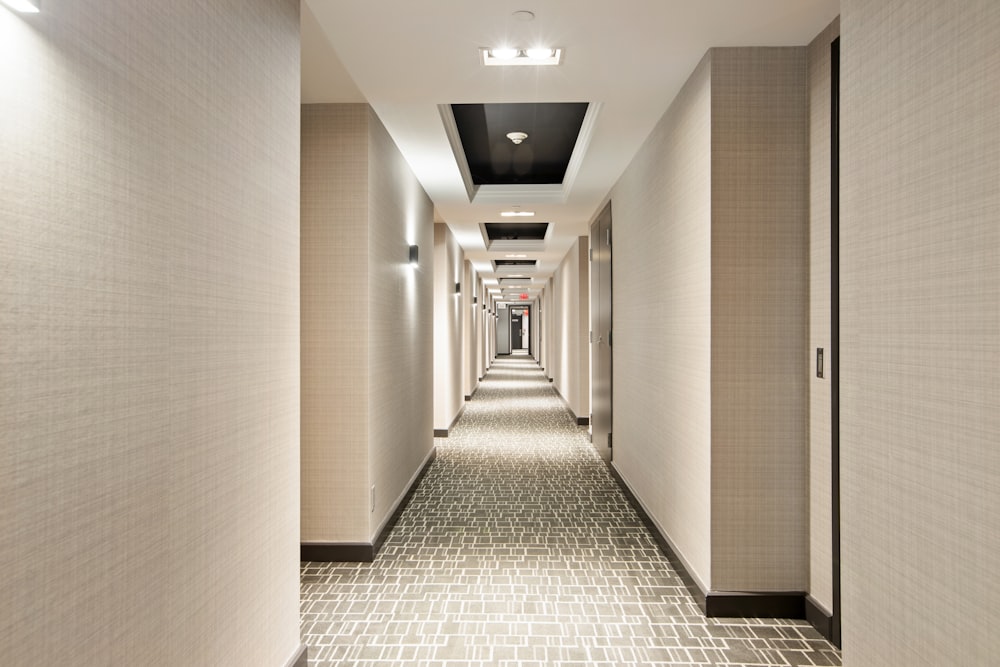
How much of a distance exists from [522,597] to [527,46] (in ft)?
9.08

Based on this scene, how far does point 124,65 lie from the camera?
1353 millimetres

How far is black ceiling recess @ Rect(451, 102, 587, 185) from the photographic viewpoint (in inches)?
182

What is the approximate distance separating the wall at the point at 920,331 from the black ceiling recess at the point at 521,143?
2.93 m

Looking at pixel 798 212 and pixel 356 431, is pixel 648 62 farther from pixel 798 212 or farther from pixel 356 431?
pixel 356 431

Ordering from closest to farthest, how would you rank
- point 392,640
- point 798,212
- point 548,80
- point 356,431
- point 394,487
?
1. point 392,640
2. point 798,212
3. point 548,80
4. point 356,431
5. point 394,487

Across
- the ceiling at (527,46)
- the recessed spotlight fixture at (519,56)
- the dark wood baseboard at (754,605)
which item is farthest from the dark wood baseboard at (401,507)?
the recessed spotlight fixture at (519,56)

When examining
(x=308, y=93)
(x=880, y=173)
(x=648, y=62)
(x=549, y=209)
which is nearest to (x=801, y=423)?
(x=880, y=173)

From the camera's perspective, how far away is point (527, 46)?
9.57ft

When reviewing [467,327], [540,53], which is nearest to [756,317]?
[540,53]

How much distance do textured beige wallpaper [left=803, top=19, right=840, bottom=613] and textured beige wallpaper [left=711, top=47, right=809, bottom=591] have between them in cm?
5

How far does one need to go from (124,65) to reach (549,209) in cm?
572

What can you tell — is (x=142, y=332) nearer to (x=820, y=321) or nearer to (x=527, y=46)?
(x=527, y=46)

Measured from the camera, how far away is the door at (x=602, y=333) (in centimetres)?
622

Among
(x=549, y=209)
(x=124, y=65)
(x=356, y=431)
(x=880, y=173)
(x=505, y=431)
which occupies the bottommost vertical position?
(x=505, y=431)
